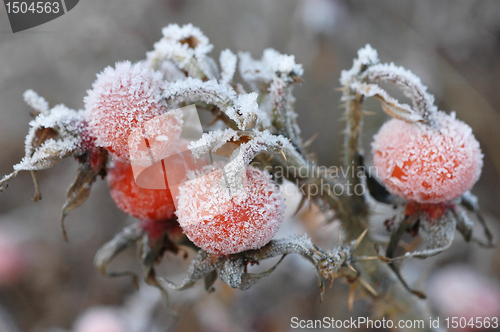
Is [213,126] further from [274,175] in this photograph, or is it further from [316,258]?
[316,258]

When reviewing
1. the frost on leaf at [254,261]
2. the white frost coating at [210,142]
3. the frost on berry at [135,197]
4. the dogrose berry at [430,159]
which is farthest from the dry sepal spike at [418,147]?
the frost on berry at [135,197]

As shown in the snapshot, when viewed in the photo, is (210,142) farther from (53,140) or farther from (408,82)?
(408,82)

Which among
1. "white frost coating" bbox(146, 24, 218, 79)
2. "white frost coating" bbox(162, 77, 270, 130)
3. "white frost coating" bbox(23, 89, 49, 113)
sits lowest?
"white frost coating" bbox(23, 89, 49, 113)

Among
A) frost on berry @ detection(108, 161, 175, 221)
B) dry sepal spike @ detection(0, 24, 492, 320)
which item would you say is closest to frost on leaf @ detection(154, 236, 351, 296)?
dry sepal spike @ detection(0, 24, 492, 320)

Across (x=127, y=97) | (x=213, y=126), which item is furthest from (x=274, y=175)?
(x=127, y=97)

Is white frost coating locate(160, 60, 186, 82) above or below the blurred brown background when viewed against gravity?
above

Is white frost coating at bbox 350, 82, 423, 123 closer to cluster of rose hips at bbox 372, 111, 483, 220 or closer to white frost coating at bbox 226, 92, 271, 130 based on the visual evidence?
cluster of rose hips at bbox 372, 111, 483, 220

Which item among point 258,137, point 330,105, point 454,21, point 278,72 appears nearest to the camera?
point 258,137
